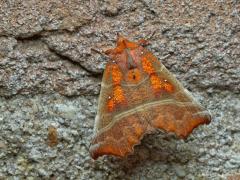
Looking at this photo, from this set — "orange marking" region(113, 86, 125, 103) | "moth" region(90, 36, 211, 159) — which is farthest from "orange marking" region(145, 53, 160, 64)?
"orange marking" region(113, 86, 125, 103)

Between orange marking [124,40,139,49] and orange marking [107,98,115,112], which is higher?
orange marking [124,40,139,49]

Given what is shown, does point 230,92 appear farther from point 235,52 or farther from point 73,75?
point 73,75

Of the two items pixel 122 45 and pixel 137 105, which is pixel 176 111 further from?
pixel 122 45

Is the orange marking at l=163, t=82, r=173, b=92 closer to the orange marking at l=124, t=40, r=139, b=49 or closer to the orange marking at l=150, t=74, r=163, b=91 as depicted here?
the orange marking at l=150, t=74, r=163, b=91

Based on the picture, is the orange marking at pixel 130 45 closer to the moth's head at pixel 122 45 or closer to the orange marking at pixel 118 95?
the moth's head at pixel 122 45

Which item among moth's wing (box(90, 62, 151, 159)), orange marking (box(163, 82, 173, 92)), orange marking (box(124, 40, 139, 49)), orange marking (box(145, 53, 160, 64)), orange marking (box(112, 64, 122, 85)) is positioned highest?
orange marking (box(124, 40, 139, 49))

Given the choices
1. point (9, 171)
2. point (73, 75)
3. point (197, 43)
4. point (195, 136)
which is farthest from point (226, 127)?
point (9, 171)
